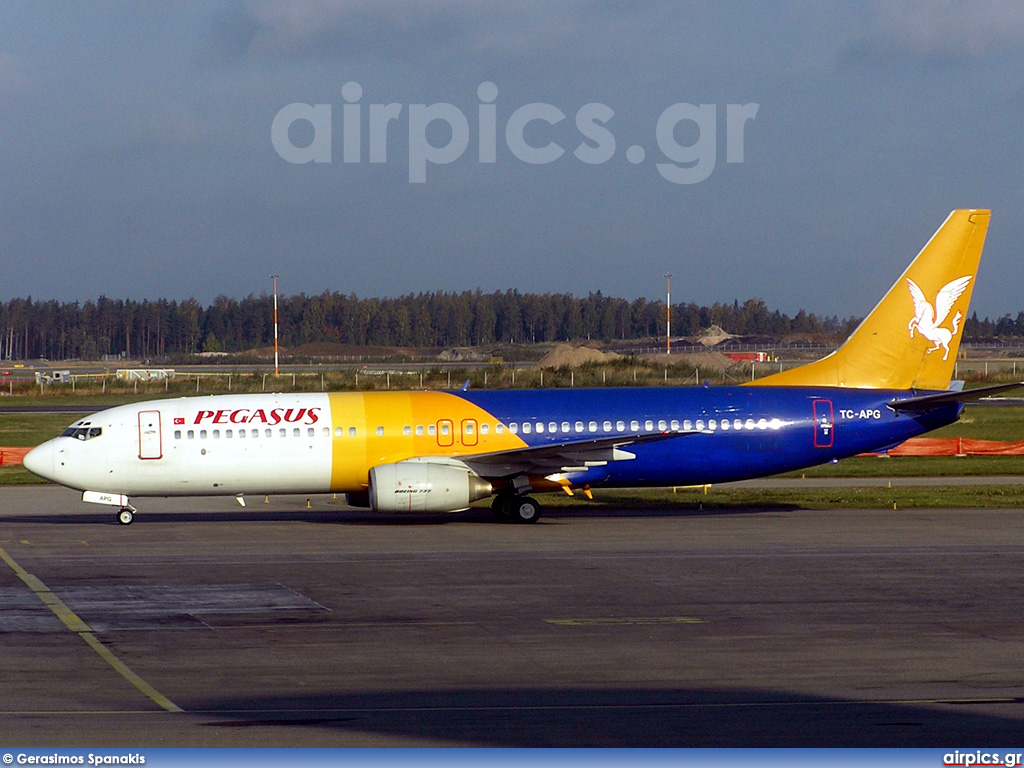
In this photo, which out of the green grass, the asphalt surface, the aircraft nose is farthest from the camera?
the green grass

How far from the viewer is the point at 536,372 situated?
9450 cm

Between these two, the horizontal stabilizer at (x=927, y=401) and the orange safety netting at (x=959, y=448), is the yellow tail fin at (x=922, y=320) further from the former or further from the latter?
the orange safety netting at (x=959, y=448)

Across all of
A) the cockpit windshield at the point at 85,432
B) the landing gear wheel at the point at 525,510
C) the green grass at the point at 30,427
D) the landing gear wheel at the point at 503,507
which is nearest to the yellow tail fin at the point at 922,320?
the landing gear wheel at the point at 525,510

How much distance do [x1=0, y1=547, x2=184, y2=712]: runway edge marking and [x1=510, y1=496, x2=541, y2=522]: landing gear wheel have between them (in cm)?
1263

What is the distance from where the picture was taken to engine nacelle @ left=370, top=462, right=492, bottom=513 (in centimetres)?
3112

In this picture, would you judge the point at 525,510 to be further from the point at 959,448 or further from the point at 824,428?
the point at 959,448

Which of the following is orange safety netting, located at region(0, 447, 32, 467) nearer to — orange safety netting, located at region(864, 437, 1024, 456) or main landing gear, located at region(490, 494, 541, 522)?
main landing gear, located at region(490, 494, 541, 522)

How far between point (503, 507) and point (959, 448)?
25.4 m

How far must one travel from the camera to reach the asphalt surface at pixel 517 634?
1392cm

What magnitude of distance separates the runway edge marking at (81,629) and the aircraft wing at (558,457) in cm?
1154

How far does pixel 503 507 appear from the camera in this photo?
33469 millimetres

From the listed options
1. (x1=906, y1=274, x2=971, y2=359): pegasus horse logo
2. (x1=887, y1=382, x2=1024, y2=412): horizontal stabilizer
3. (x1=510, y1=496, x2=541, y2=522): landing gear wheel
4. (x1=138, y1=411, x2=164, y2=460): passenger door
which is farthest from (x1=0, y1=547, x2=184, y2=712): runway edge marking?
(x1=906, y1=274, x2=971, y2=359): pegasus horse logo

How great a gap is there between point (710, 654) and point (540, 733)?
4.87 m

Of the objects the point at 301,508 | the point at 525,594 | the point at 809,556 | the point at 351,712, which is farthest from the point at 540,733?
the point at 301,508
